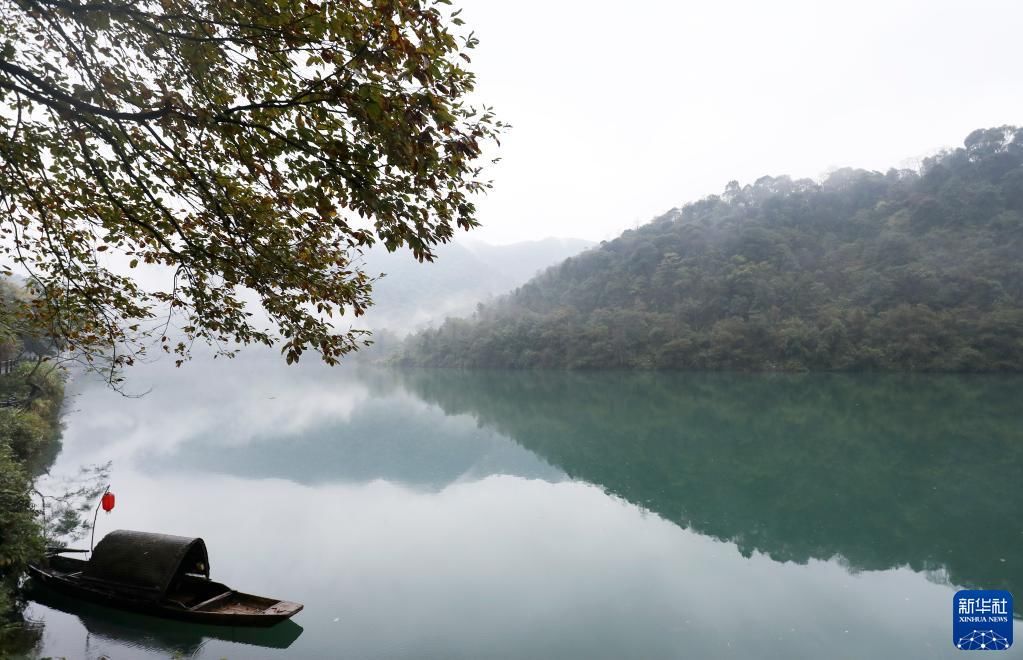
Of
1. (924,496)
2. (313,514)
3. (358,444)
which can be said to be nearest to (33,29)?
(313,514)

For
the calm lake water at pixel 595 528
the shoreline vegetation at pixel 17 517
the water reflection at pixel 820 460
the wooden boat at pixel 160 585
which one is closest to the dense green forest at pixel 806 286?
the water reflection at pixel 820 460

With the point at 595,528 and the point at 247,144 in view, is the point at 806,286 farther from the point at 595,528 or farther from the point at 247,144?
the point at 247,144

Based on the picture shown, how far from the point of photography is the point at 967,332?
3194cm

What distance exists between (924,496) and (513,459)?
10.3 metres

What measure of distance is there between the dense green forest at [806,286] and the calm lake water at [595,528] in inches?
450

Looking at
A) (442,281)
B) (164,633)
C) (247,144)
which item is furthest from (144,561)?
(442,281)

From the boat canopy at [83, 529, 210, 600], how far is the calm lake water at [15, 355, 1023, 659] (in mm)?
478

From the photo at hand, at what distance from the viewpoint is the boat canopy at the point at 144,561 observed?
5961mm

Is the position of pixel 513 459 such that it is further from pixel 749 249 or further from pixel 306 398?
pixel 749 249

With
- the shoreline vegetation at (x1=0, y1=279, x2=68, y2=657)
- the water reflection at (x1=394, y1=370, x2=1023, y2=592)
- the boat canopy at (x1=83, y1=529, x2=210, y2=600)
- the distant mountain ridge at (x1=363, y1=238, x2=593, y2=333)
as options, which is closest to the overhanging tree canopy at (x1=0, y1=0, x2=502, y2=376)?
the shoreline vegetation at (x1=0, y1=279, x2=68, y2=657)

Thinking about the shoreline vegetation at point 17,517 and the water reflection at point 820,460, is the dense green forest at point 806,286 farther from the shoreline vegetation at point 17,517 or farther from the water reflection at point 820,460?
the shoreline vegetation at point 17,517

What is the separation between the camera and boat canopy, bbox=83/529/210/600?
596cm

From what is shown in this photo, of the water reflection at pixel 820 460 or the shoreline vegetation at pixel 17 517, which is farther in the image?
the water reflection at pixel 820 460

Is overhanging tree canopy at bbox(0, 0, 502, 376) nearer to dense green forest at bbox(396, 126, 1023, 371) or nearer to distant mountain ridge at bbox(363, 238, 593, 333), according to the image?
dense green forest at bbox(396, 126, 1023, 371)
